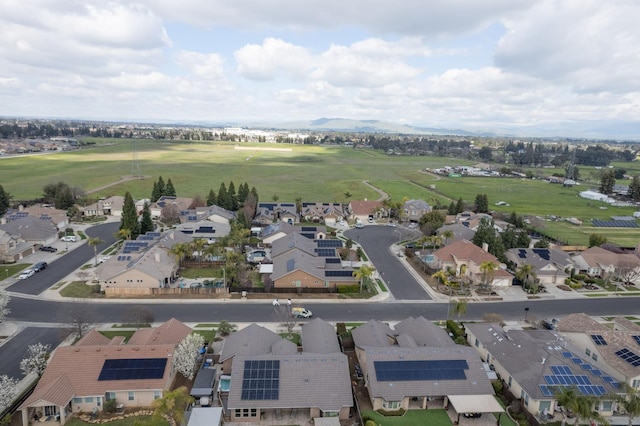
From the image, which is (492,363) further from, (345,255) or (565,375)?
(345,255)

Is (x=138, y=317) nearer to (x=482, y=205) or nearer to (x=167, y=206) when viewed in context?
(x=167, y=206)

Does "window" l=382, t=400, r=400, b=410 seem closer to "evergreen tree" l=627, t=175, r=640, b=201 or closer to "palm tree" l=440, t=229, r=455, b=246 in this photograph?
"palm tree" l=440, t=229, r=455, b=246

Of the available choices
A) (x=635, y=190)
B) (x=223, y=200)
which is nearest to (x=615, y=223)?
(x=635, y=190)

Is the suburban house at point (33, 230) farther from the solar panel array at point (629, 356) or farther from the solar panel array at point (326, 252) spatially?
the solar panel array at point (629, 356)

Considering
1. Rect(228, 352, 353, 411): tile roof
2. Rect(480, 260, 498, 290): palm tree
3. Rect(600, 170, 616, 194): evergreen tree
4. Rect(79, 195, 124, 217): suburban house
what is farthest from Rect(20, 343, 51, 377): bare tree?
Rect(600, 170, 616, 194): evergreen tree

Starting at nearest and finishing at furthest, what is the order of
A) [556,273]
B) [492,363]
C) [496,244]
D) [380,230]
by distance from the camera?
[492,363]
[556,273]
[496,244]
[380,230]

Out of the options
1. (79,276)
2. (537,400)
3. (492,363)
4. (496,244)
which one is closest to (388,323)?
(492,363)
